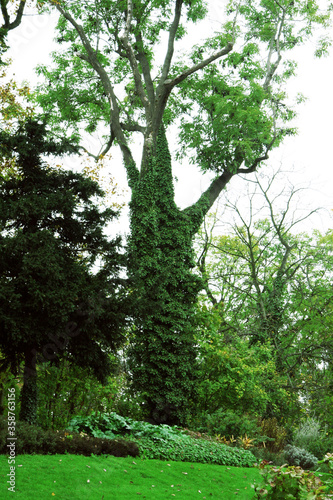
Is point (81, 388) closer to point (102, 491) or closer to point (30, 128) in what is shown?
point (102, 491)

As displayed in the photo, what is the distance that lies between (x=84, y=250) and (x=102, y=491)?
14.1ft

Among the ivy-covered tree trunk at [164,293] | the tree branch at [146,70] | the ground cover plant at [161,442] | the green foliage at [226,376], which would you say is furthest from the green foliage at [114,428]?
the tree branch at [146,70]

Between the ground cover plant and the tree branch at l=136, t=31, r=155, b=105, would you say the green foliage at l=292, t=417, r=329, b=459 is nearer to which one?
the ground cover plant

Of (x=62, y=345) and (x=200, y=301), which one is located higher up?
(x=200, y=301)

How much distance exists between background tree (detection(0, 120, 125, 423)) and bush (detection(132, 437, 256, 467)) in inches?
61.8

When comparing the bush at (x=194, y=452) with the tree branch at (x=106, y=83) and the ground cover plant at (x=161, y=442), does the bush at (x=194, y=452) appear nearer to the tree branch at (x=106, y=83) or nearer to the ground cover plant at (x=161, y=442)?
the ground cover plant at (x=161, y=442)

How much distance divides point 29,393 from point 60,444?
1572 millimetres

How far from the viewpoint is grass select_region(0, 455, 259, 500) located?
211 inches

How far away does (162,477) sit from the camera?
22.5 ft

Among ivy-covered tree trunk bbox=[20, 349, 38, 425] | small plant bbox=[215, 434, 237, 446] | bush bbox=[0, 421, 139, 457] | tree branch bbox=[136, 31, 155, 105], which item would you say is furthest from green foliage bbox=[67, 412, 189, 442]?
tree branch bbox=[136, 31, 155, 105]

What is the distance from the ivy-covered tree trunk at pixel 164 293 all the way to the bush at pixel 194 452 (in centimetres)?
266

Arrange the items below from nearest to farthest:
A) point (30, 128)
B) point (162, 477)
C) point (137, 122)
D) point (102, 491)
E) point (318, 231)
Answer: point (102, 491) → point (162, 477) → point (30, 128) → point (137, 122) → point (318, 231)

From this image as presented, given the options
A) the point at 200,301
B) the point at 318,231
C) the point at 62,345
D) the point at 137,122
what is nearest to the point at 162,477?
the point at 62,345

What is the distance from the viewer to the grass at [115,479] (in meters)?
5.36
